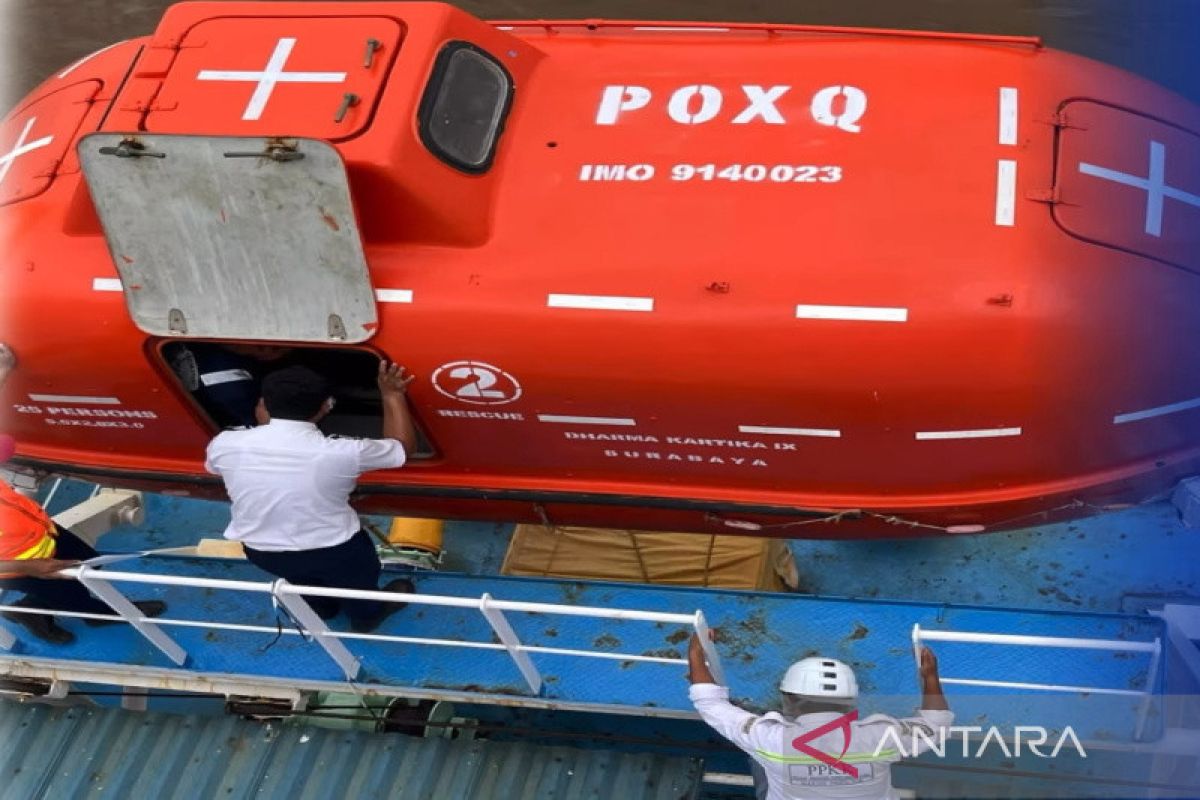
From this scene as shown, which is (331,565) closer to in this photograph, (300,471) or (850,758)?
(300,471)

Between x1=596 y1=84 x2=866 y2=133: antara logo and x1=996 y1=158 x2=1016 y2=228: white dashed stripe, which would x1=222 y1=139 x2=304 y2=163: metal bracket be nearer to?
x1=596 y1=84 x2=866 y2=133: antara logo

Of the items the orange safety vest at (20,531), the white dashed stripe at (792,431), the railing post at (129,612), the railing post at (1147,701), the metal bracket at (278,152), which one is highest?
the metal bracket at (278,152)

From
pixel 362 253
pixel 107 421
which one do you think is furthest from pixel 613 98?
pixel 107 421

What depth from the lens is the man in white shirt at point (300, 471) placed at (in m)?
3.85

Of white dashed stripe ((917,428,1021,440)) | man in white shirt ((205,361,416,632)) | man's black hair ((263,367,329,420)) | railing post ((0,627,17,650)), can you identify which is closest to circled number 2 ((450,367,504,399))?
man in white shirt ((205,361,416,632))

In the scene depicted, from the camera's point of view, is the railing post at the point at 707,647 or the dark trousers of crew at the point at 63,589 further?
the dark trousers of crew at the point at 63,589

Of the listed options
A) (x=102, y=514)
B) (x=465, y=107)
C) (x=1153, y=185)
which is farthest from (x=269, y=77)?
(x=1153, y=185)

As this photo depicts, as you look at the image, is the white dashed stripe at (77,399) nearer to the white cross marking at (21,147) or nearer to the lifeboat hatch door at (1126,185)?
the white cross marking at (21,147)

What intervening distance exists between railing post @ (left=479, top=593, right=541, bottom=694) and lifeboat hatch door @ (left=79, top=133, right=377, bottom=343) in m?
1.00

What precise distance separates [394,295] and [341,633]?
3.96ft

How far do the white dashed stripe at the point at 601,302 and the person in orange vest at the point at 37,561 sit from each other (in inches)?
77.2

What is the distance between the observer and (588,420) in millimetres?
4035

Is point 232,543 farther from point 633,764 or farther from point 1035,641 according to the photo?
point 1035,641

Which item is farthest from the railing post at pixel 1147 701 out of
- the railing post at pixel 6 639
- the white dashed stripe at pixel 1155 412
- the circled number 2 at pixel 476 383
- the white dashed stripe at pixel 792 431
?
the railing post at pixel 6 639
